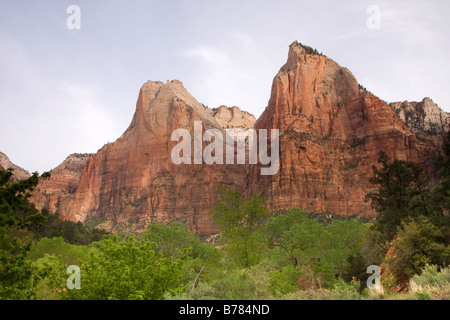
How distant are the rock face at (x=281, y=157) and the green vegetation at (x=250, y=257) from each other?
58604 millimetres

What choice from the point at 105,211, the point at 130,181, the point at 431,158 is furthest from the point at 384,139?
the point at 105,211

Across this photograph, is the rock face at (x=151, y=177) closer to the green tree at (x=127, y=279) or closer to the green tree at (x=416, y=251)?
the green tree at (x=416, y=251)

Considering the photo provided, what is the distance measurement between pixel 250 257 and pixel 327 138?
91082 millimetres

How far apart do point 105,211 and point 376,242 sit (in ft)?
379

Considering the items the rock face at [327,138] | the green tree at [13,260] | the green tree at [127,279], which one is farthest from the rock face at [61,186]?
the green tree at [127,279]

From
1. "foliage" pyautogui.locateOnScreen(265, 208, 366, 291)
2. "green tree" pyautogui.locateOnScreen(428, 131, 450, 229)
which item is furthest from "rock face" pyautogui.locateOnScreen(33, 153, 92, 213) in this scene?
"green tree" pyautogui.locateOnScreen(428, 131, 450, 229)

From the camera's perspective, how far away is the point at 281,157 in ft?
347

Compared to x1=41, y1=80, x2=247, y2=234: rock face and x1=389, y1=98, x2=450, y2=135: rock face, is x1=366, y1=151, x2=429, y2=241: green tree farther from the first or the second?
x1=389, y1=98, x2=450, y2=135: rock face

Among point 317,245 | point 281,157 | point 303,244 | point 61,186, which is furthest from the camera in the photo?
point 61,186

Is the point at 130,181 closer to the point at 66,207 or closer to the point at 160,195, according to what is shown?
the point at 160,195

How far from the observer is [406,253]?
971 inches

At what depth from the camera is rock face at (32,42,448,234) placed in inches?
4035

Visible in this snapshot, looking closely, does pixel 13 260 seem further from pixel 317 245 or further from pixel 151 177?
pixel 151 177

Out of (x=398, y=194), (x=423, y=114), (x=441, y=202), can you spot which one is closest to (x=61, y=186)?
(x=423, y=114)
